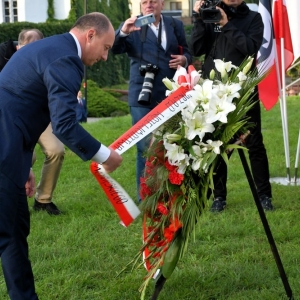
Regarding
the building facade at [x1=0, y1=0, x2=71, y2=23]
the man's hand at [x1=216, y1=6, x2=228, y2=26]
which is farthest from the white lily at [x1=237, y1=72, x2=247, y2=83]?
the building facade at [x1=0, y1=0, x2=71, y2=23]

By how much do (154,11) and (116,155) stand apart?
130 inches

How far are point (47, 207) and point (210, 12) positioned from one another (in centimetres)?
270

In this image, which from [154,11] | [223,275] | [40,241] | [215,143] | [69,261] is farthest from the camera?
[154,11]

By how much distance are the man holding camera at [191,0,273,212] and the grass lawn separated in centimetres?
34

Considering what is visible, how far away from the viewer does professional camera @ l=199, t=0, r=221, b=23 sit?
5.85m

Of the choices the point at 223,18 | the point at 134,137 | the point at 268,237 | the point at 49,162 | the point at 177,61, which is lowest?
the point at 49,162

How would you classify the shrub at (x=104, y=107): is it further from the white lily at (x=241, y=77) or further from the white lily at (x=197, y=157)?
the white lily at (x=197, y=157)

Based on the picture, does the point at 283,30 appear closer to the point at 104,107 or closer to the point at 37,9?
the point at 104,107

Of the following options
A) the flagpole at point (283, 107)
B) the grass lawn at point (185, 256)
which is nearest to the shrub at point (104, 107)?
the flagpole at point (283, 107)

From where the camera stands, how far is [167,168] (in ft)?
12.5

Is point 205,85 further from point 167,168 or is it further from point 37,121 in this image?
point 37,121

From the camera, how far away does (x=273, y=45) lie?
8.12m

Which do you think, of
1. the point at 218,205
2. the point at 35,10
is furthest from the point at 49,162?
the point at 35,10

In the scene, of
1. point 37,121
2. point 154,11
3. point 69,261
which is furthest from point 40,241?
point 154,11
